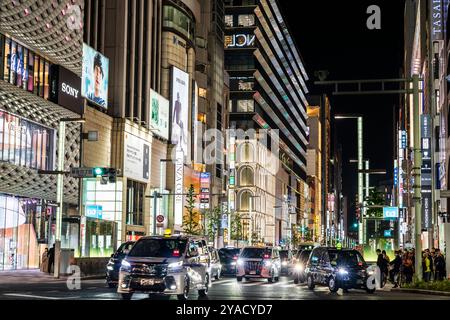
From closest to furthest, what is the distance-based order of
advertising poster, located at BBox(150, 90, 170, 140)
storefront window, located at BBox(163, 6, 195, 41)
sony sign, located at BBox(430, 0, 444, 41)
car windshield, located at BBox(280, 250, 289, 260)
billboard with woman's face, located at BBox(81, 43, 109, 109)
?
sony sign, located at BBox(430, 0, 444, 41), car windshield, located at BBox(280, 250, 289, 260), billboard with woman's face, located at BBox(81, 43, 109, 109), advertising poster, located at BBox(150, 90, 170, 140), storefront window, located at BBox(163, 6, 195, 41)

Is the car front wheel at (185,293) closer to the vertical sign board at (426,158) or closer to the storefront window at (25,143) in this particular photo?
the storefront window at (25,143)

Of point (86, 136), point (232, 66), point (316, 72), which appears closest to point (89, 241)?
point (86, 136)

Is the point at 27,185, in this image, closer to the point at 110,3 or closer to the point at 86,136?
the point at 86,136

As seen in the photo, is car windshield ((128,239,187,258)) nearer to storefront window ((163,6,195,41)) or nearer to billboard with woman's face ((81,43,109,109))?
billboard with woman's face ((81,43,109,109))

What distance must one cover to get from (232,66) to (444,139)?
92.4 m

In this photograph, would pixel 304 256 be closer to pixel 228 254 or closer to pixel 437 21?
pixel 228 254

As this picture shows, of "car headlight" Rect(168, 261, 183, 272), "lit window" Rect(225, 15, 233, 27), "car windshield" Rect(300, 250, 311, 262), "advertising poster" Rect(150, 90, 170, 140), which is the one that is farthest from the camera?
"lit window" Rect(225, 15, 233, 27)

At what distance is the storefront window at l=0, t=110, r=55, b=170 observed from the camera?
5056 centimetres

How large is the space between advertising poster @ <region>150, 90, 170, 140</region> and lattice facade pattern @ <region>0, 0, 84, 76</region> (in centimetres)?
2429

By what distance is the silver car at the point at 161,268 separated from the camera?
23.0m

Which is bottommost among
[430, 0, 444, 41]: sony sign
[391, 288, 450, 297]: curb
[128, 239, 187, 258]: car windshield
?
[391, 288, 450, 297]: curb

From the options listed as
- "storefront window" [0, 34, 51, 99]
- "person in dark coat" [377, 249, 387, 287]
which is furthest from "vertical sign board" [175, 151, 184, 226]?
"person in dark coat" [377, 249, 387, 287]

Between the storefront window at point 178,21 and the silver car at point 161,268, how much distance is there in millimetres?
72488
